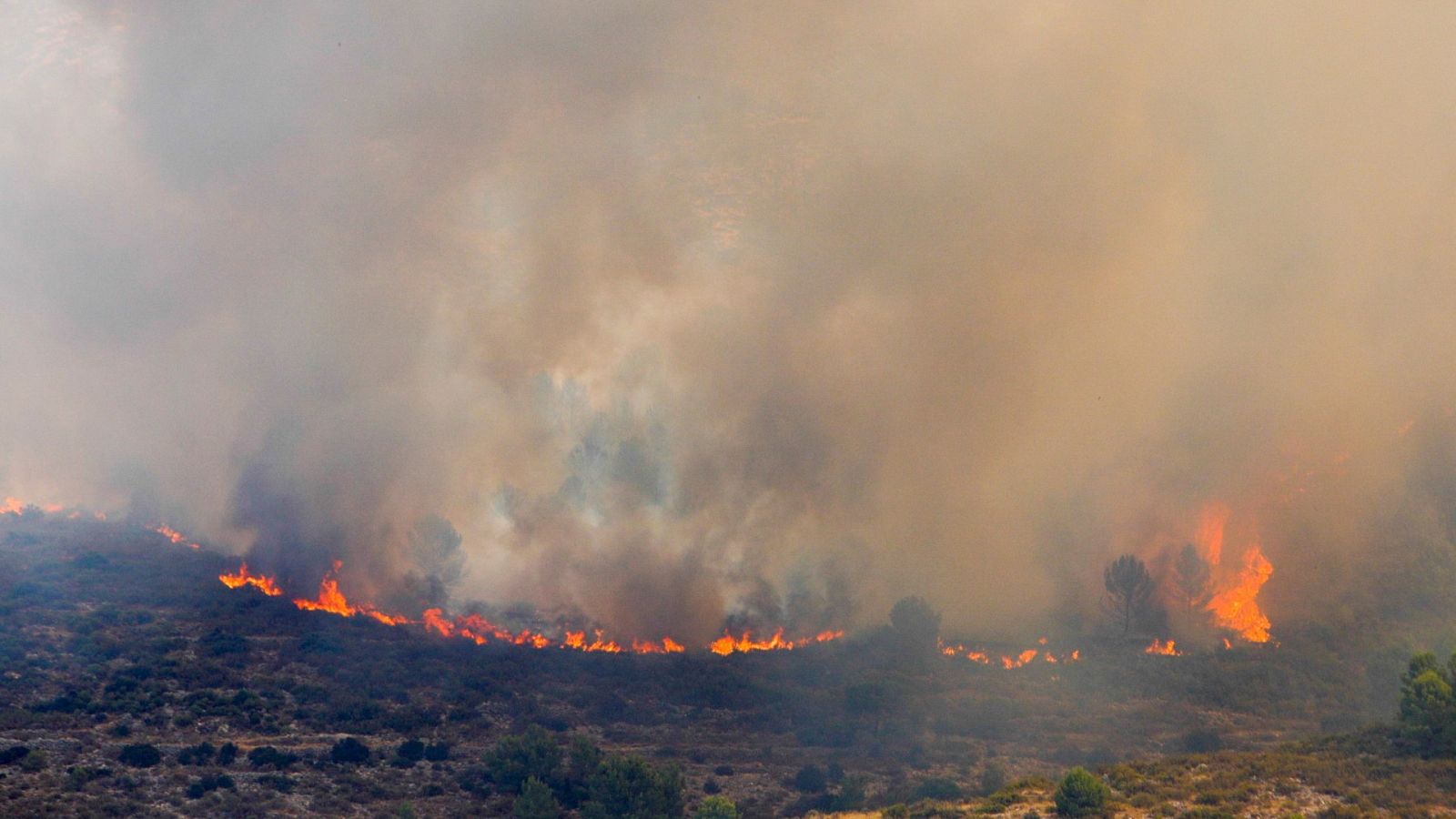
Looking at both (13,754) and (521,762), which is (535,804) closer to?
(521,762)

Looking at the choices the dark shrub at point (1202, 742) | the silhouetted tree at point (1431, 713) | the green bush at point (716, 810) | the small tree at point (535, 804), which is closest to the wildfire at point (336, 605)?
the small tree at point (535, 804)

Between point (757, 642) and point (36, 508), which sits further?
point (36, 508)

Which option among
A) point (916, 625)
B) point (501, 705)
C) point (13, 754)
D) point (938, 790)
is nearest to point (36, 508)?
point (501, 705)

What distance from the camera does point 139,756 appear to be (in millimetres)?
65250

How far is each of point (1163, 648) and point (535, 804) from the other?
54.7 metres

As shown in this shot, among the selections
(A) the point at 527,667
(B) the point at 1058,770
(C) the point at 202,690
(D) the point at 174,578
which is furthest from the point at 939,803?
(D) the point at 174,578

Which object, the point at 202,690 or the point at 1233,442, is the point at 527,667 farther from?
the point at 1233,442

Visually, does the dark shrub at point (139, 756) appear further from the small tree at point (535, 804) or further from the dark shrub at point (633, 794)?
the dark shrub at point (633, 794)

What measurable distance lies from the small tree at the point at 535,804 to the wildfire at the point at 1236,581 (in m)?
59.2

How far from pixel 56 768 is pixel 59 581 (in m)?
37.1

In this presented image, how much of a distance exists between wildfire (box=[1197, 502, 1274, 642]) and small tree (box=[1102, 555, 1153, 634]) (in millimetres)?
5982

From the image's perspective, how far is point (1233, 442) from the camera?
11244cm

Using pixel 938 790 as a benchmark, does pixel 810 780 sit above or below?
above

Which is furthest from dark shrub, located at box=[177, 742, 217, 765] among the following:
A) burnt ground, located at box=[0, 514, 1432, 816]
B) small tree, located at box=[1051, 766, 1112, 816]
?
small tree, located at box=[1051, 766, 1112, 816]
